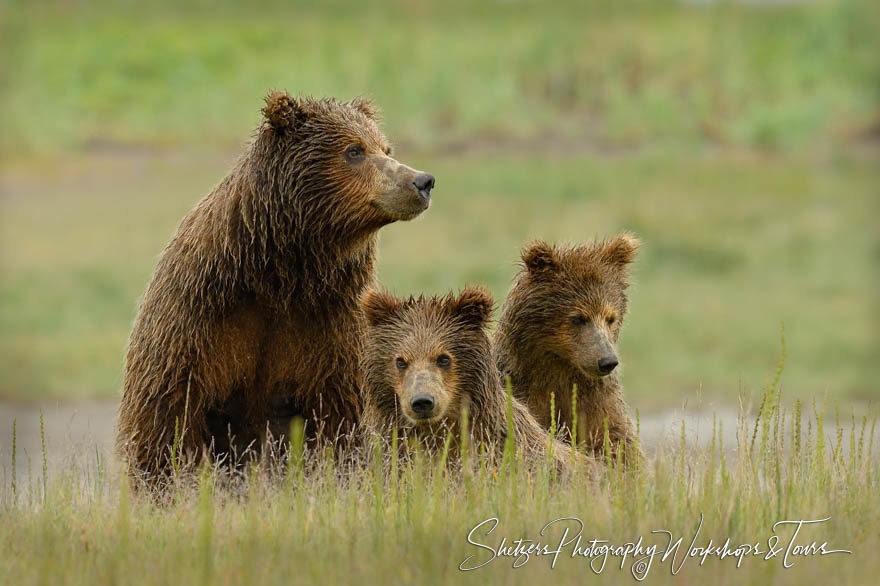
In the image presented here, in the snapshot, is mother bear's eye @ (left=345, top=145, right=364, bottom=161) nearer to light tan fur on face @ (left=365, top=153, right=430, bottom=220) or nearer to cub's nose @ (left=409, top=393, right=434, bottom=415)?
light tan fur on face @ (left=365, top=153, right=430, bottom=220)

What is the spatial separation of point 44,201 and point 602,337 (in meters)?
15.4

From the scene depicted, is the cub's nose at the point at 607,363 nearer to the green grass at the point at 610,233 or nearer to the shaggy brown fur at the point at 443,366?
the shaggy brown fur at the point at 443,366

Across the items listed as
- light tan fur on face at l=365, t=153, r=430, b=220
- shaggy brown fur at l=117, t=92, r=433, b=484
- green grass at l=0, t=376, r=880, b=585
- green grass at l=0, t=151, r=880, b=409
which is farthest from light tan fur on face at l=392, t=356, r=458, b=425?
green grass at l=0, t=151, r=880, b=409

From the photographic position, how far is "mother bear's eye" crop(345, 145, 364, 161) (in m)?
7.53

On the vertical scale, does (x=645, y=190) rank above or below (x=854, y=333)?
above

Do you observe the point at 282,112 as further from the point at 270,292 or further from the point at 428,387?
the point at 428,387

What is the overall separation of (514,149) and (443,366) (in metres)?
15.6

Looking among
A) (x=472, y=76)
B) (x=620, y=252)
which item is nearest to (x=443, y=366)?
(x=620, y=252)

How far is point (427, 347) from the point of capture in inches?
285

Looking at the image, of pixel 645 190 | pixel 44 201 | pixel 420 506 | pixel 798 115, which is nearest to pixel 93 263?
pixel 44 201

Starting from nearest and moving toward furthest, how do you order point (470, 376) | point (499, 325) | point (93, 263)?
point (470, 376) < point (499, 325) < point (93, 263)

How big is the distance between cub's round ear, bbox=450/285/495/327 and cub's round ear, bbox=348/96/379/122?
4.13 feet

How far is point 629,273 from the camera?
8430 millimetres

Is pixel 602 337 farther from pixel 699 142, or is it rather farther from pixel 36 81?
pixel 36 81
